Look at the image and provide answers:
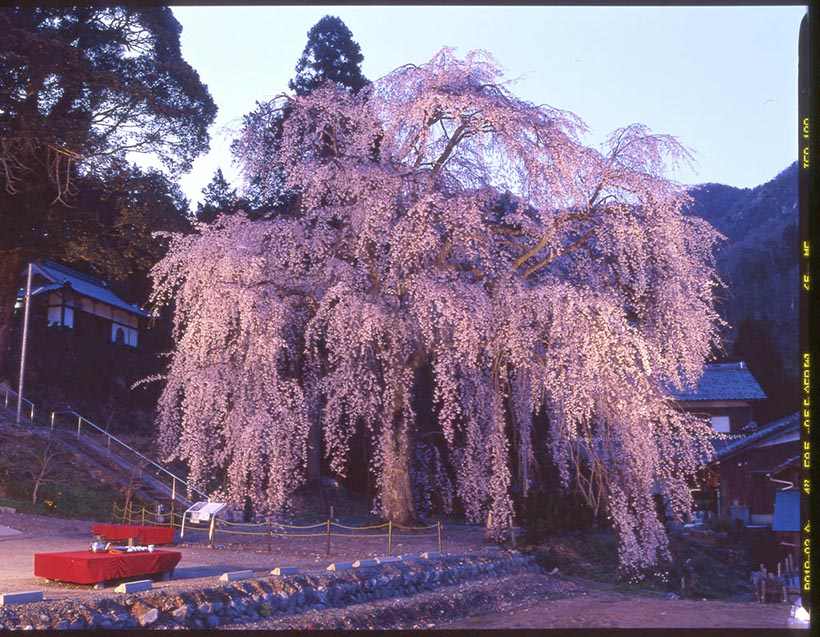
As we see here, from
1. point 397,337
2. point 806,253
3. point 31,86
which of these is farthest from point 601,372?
point 31,86

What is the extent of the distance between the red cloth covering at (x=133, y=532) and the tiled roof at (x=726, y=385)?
15.7m

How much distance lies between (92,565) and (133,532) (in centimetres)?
260

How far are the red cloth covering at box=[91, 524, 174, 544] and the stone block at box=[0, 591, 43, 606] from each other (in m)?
3.38

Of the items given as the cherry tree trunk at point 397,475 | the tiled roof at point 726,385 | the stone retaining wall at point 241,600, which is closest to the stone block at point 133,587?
the stone retaining wall at point 241,600

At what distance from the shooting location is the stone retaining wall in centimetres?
711

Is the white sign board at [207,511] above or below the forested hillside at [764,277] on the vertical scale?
below

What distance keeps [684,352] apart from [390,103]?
6.02 metres

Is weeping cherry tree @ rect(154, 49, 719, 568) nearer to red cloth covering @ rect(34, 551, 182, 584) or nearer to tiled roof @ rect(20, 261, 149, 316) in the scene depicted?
red cloth covering @ rect(34, 551, 182, 584)

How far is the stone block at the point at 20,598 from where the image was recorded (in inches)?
278

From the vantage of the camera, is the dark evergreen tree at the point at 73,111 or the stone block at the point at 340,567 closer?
the stone block at the point at 340,567

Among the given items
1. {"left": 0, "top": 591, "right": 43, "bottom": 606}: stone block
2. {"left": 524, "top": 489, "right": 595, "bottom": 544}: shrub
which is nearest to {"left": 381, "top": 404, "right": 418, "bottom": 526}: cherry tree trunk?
{"left": 524, "top": 489, "right": 595, "bottom": 544}: shrub

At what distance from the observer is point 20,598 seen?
7.18 meters

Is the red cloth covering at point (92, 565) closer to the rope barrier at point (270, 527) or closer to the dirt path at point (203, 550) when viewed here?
the dirt path at point (203, 550)

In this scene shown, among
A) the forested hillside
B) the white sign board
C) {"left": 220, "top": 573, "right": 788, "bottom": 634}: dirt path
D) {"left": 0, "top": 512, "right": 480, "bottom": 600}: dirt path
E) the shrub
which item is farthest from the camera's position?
the forested hillside
